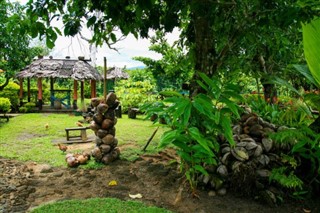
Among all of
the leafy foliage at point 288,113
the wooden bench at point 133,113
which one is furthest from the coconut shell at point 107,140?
the wooden bench at point 133,113

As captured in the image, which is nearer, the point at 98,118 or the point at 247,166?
the point at 247,166

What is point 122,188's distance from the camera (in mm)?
3498

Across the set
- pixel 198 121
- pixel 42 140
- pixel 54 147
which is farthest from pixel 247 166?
pixel 42 140

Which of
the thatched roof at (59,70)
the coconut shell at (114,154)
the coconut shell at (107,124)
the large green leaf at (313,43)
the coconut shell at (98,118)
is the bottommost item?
the coconut shell at (114,154)

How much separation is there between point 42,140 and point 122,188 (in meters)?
3.79

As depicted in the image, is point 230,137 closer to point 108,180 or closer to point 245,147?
point 245,147

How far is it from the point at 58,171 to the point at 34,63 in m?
9.94

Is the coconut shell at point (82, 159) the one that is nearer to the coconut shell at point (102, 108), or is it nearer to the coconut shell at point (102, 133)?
the coconut shell at point (102, 133)

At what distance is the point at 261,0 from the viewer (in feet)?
7.72

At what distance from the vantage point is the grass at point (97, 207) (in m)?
2.83

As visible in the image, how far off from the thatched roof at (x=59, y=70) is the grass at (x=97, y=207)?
9.46 metres

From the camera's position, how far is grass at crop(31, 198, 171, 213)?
2.83m

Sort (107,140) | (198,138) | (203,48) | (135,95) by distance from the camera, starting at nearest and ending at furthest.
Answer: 1. (198,138)
2. (203,48)
3. (107,140)
4. (135,95)

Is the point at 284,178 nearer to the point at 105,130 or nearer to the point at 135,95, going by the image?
the point at 105,130
